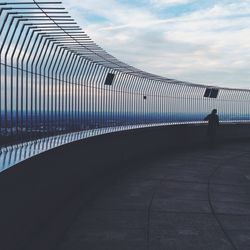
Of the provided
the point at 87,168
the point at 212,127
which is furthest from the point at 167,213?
the point at 212,127

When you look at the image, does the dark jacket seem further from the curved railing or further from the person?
the curved railing

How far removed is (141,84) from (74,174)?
25.0ft

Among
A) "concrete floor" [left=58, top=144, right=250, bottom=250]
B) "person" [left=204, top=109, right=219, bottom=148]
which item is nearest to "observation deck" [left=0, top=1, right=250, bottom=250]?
"concrete floor" [left=58, top=144, right=250, bottom=250]

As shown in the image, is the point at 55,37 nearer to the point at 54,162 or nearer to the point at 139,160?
the point at 54,162

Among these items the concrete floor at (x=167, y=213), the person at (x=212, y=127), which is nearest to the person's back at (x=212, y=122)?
the person at (x=212, y=127)

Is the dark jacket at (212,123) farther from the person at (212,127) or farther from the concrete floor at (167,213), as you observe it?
the concrete floor at (167,213)

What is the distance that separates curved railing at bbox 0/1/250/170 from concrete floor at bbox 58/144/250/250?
176 cm

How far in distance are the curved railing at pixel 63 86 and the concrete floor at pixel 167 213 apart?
1763 mm

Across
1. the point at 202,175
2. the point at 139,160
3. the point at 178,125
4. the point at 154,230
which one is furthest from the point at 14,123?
the point at 178,125

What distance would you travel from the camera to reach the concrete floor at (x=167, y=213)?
22.9ft

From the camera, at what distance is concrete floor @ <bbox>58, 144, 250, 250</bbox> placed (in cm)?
697

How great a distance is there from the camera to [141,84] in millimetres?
17062

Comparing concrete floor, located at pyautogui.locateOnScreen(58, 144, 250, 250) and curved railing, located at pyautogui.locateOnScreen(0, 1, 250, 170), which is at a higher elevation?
curved railing, located at pyautogui.locateOnScreen(0, 1, 250, 170)

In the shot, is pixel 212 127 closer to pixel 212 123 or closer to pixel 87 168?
pixel 212 123
